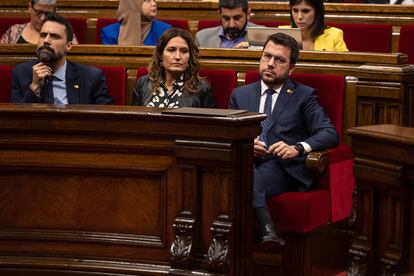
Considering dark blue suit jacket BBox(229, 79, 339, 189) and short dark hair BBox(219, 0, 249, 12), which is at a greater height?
short dark hair BBox(219, 0, 249, 12)

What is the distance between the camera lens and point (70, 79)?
2.99 metres

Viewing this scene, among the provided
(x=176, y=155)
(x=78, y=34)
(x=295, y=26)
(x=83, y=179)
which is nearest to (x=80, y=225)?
(x=83, y=179)

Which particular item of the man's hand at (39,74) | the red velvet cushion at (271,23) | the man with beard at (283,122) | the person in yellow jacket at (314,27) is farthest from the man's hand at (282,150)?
the red velvet cushion at (271,23)

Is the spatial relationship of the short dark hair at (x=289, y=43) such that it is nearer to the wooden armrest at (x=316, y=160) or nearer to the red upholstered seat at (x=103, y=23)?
the wooden armrest at (x=316, y=160)

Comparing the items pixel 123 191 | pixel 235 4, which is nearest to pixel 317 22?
pixel 235 4

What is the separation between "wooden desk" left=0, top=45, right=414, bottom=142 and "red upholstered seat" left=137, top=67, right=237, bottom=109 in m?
0.05

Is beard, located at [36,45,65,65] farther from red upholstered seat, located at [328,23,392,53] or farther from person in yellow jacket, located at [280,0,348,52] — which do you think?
red upholstered seat, located at [328,23,392,53]

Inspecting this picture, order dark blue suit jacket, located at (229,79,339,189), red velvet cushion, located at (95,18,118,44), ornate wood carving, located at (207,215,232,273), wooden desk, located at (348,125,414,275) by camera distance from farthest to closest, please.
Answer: red velvet cushion, located at (95,18,118,44) < dark blue suit jacket, located at (229,79,339,189) < ornate wood carving, located at (207,215,232,273) < wooden desk, located at (348,125,414,275)

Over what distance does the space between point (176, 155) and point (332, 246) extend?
747mm

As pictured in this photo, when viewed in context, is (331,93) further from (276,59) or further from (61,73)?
(61,73)

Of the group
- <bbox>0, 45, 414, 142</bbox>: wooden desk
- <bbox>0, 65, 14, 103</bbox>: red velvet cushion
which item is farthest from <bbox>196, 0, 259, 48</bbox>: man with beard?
<bbox>0, 65, 14, 103</bbox>: red velvet cushion

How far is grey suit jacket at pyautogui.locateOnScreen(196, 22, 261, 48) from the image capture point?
3682 mm

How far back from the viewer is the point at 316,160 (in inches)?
103

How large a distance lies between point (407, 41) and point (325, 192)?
1.10 meters
